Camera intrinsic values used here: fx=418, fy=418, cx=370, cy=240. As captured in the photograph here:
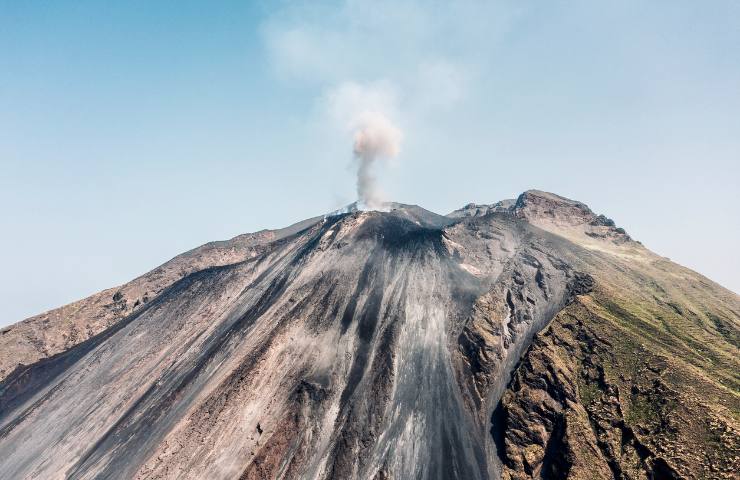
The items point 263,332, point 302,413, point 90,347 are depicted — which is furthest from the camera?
point 90,347

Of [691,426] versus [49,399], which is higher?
[691,426]

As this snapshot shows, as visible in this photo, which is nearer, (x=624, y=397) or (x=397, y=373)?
(x=624, y=397)

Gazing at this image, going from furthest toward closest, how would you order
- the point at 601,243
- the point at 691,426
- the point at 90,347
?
the point at 601,243
the point at 90,347
the point at 691,426

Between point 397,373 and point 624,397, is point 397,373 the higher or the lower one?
the lower one

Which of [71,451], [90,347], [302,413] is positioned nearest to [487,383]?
[302,413]

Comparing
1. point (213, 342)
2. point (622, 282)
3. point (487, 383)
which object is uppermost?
point (622, 282)

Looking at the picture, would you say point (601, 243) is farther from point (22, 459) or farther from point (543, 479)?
point (22, 459)

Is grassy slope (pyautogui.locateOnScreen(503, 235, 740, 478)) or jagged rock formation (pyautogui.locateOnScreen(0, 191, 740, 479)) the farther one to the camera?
jagged rock formation (pyautogui.locateOnScreen(0, 191, 740, 479))

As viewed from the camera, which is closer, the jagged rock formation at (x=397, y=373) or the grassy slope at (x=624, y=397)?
the grassy slope at (x=624, y=397)
